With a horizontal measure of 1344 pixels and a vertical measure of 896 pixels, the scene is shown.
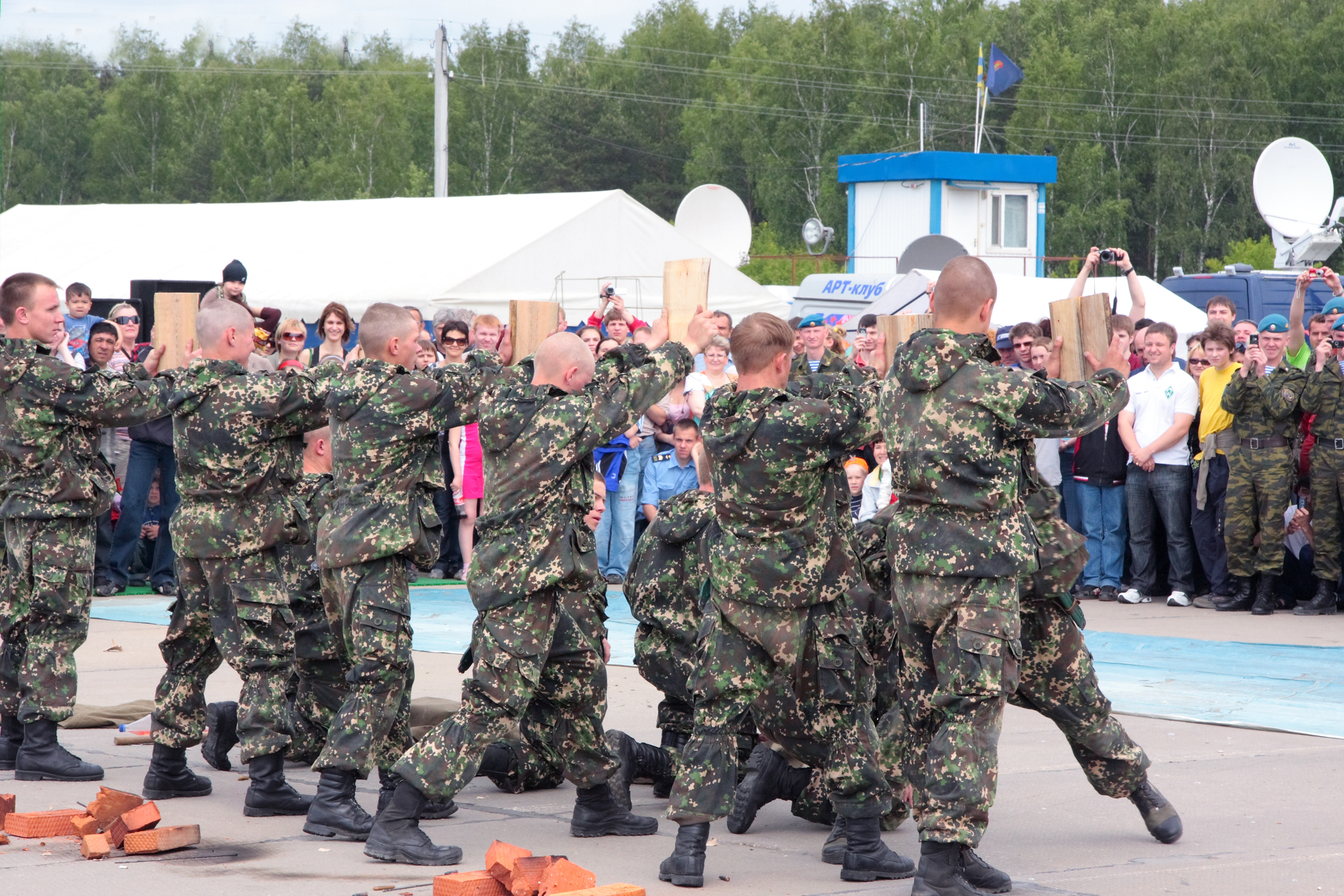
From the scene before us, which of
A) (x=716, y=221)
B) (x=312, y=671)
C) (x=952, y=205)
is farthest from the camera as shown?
(x=952, y=205)

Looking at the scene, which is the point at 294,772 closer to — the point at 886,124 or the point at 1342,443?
the point at 1342,443

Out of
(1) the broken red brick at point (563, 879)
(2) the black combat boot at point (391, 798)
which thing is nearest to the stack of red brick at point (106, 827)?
(2) the black combat boot at point (391, 798)

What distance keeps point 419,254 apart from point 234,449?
1546 centimetres

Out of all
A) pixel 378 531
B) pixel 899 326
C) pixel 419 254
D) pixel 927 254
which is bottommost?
pixel 378 531

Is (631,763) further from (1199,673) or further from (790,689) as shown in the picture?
(1199,673)

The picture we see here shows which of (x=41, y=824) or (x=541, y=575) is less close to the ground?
(x=541, y=575)

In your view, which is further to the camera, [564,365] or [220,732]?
[220,732]

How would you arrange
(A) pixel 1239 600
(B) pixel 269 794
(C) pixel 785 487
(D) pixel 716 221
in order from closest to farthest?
1. (C) pixel 785 487
2. (B) pixel 269 794
3. (A) pixel 1239 600
4. (D) pixel 716 221

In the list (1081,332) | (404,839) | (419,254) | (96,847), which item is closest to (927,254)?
(419,254)

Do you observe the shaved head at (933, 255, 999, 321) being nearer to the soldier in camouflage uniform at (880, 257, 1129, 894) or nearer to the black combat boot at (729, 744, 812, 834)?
the soldier in camouflage uniform at (880, 257, 1129, 894)

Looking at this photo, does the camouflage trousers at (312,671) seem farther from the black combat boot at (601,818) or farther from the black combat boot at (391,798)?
the black combat boot at (601,818)

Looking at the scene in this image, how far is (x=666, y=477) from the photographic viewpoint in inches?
514

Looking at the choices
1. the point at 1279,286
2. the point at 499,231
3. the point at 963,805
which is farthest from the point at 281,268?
the point at 963,805

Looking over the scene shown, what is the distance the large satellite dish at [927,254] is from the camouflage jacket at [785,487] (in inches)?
766
